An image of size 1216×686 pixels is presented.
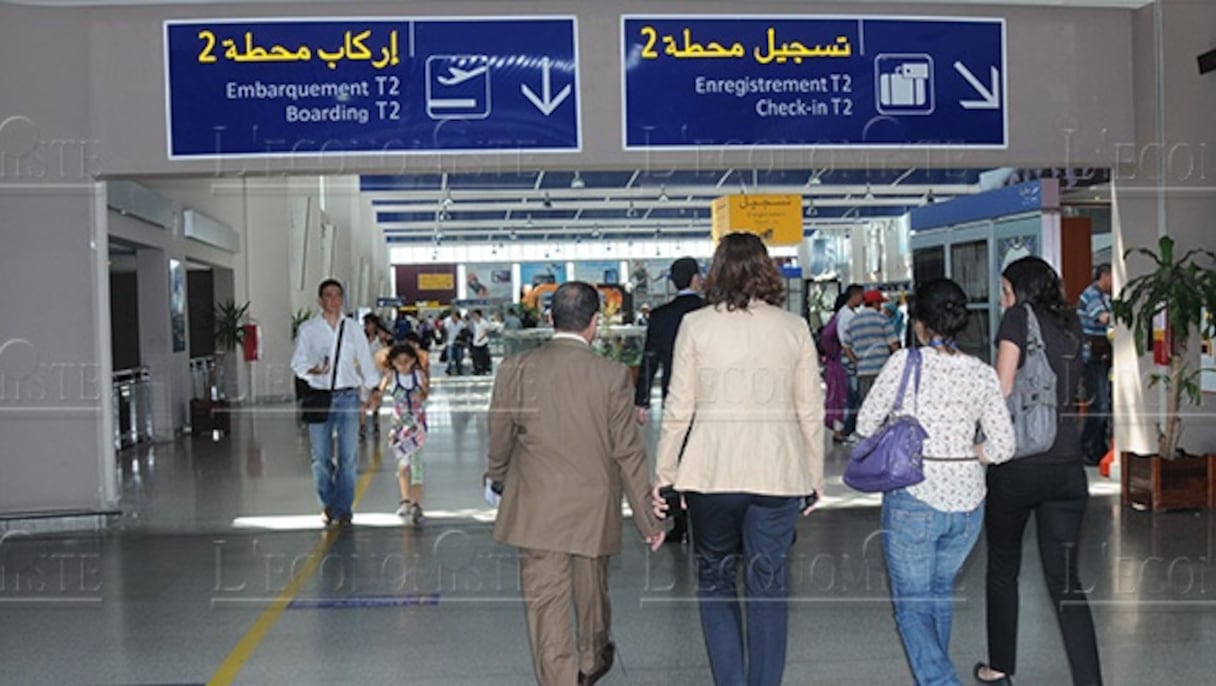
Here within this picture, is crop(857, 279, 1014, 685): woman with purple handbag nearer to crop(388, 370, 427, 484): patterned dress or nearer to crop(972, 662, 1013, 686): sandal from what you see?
crop(972, 662, 1013, 686): sandal

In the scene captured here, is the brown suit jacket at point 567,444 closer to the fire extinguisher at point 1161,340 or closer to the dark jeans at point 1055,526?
the dark jeans at point 1055,526

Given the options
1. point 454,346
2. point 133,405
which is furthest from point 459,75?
point 454,346

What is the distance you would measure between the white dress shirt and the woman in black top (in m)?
5.43

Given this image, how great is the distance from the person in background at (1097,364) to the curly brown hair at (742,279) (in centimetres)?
761

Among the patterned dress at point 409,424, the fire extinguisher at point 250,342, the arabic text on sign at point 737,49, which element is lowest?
the patterned dress at point 409,424

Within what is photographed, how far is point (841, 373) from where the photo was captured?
1545 cm

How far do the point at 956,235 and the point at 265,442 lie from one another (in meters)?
9.20

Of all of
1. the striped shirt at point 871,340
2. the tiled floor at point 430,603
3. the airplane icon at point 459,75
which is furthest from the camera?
the striped shirt at point 871,340

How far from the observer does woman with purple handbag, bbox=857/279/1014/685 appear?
4.66 metres

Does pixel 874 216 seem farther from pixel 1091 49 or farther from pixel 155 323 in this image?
pixel 1091 49

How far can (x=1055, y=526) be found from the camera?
492cm

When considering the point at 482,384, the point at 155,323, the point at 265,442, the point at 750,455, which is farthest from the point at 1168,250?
the point at 482,384

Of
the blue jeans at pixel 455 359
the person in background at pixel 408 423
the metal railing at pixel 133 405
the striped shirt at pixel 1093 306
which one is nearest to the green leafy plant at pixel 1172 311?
the striped shirt at pixel 1093 306

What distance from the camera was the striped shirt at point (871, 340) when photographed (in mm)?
13594
